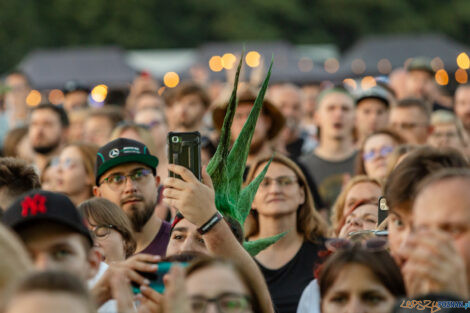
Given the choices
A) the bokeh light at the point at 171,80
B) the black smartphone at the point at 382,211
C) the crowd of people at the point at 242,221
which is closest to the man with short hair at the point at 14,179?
the crowd of people at the point at 242,221

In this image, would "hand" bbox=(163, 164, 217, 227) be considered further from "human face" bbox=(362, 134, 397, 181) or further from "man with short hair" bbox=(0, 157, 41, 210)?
"human face" bbox=(362, 134, 397, 181)

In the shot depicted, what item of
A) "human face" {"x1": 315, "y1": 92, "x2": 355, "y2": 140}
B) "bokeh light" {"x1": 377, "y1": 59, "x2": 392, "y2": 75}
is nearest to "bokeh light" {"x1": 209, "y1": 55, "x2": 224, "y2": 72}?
"bokeh light" {"x1": 377, "y1": 59, "x2": 392, "y2": 75}

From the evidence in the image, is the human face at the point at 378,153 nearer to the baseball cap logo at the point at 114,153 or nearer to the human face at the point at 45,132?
the baseball cap logo at the point at 114,153

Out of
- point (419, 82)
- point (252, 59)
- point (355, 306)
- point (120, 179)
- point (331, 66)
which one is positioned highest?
point (331, 66)

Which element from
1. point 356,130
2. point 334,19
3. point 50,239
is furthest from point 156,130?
point 334,19

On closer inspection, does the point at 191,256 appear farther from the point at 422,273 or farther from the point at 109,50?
the point at 109,50

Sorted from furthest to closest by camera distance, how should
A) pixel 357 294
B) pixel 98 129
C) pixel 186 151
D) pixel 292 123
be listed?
pixel 292 123
pixel 98 129
pixel 186 151
pixel 357 294

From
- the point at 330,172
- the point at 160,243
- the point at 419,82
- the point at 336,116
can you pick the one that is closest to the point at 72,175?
the point at 160,243

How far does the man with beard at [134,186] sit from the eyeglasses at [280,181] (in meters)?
0.77

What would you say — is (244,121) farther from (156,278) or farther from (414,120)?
(156,278)

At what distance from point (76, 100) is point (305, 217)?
28.0 feet

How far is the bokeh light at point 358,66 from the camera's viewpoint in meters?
33.2

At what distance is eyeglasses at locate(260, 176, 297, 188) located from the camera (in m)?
6.89

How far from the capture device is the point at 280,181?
6.91 m
